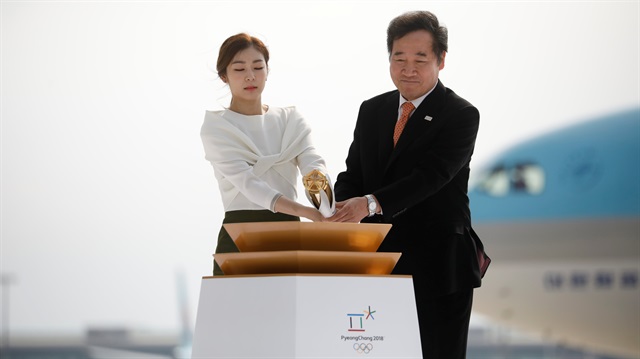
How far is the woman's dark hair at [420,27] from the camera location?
1.89 metres

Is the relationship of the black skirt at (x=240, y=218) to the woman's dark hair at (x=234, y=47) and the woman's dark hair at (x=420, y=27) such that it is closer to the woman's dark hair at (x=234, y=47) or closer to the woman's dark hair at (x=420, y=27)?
the woman's dark hair at (x=234, y=47)

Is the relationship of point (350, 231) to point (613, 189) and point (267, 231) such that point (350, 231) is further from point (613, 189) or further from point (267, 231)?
point (613, 189)

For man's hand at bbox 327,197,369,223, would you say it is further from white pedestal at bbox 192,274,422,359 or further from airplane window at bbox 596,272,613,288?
airplane window at bbox 596,272,613,288

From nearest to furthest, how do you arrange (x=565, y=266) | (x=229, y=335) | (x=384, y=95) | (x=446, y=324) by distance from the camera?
(x=229, y=335)
(x=446, y=324)
(x=384, y=95)
(x=565, y=266)

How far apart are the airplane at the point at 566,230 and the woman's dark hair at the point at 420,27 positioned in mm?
5647

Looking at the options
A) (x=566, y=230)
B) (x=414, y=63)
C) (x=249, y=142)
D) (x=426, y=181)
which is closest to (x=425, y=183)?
(x=426, y=181)

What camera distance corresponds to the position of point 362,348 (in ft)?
4.46

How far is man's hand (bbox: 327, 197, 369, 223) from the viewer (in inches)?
66.2

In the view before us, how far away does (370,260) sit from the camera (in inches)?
57.3

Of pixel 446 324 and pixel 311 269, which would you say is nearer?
pixel 311 269

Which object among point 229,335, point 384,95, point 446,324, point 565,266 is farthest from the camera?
point 565,266

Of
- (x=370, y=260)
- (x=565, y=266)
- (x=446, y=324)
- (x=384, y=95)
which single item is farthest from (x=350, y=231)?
(x=565, y=266)

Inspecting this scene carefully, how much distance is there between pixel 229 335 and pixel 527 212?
255 inches

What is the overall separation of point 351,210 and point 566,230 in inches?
239
